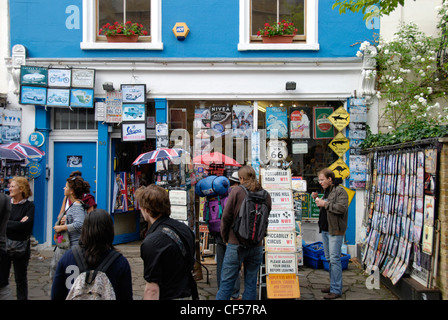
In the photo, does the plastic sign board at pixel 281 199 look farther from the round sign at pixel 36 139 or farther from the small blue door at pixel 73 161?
the round sign at pixel 36 139

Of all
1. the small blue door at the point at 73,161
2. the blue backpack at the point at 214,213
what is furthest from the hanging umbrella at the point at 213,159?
the small blue door at the point at 73,161

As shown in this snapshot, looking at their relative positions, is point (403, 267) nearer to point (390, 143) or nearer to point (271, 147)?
point (390, 143)

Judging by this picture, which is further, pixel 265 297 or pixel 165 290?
pixel 265 297

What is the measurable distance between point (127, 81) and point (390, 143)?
5.62 meters

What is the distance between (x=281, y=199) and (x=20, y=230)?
3566mm

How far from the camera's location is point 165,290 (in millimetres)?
3053

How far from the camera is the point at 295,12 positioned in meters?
8.80

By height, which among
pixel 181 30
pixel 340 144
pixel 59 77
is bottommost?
pixel 340 144

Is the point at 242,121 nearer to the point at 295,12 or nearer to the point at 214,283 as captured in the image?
the point at 295,12

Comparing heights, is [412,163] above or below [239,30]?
Result: below

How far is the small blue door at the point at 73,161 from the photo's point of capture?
8.81 meters

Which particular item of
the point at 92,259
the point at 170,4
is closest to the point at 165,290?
the point at 92,259

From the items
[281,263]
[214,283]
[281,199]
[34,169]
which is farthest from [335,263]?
[34,169]

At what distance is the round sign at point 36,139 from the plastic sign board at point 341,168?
642 centimetres
